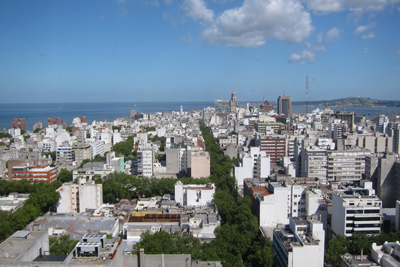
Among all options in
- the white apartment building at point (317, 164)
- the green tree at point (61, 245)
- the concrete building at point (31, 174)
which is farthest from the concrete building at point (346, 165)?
the concrete building at point (31, 174)

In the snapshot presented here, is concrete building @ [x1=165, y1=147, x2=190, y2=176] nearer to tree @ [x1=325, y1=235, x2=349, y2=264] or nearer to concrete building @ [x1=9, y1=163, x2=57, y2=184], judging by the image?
concrete building @ [x1=9, y1=163, x2=57, y2=184]

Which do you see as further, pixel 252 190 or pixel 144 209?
pixel 252 190

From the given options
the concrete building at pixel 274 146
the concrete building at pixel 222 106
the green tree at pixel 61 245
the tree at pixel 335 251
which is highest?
the concrete building at pixel 222 106

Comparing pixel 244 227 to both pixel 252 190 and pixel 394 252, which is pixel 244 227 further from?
pixel 394 252

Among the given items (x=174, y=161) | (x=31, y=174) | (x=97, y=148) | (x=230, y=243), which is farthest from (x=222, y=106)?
(x=230, y=243)

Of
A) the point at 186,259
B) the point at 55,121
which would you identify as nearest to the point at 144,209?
the point at 186,259

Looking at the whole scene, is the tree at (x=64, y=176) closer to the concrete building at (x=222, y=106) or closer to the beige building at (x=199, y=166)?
the beige building at (x=199, y=166)

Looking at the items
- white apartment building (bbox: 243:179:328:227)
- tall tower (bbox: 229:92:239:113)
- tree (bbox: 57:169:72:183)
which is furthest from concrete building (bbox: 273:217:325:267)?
tall tower (bbox: 229:92:239:113)

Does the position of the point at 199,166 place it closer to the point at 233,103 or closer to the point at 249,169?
the point at 249,169
